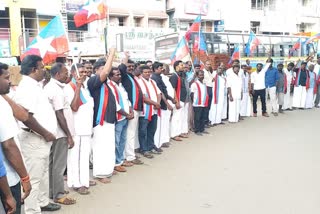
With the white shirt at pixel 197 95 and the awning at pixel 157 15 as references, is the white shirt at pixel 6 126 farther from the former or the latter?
the awning at pixel 157 15

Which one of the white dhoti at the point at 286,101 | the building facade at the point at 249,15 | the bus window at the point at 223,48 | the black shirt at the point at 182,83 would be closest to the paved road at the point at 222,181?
the black shirt at the point at 182,83

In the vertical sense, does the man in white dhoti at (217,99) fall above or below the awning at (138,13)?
below

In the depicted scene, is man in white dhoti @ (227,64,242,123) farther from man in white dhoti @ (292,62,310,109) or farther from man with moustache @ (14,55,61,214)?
man with moustache @ (14,55,61,214)

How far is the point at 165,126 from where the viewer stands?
6973 millimetres

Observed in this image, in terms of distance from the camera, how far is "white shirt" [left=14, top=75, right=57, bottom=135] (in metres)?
3.05

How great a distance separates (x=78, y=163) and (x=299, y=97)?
9.63 meters

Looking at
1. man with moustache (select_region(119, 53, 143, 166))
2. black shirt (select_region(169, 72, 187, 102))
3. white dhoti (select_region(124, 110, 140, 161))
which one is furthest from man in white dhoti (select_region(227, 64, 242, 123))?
white dhoti (select_region(124, 110, 140, 161))

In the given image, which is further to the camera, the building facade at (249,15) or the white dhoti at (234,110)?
the building facade at (249,15)

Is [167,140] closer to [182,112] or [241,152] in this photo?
[182,112]

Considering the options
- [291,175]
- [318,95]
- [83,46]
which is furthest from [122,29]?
[291,175]

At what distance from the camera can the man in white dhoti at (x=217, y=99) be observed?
8.95 m

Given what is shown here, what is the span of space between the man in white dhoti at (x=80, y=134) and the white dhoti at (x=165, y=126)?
2615 mm

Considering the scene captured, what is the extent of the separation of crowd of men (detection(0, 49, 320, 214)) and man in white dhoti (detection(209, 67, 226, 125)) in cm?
3

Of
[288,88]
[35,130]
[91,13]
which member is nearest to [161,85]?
[91,13]
